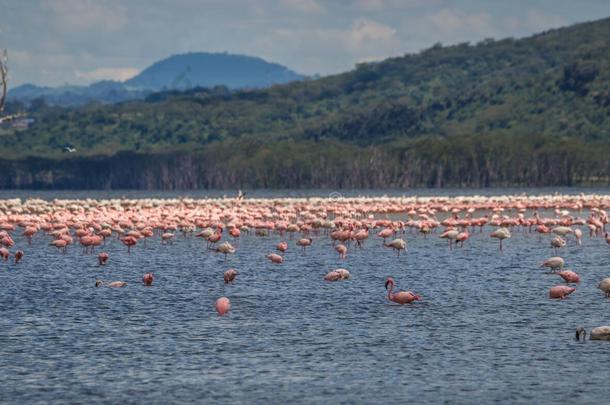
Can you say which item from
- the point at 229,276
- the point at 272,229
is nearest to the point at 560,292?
the point at 229,276

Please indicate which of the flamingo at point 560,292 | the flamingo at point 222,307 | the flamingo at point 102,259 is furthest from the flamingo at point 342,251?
the flamingo at point 222,307

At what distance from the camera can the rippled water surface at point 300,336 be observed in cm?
2261

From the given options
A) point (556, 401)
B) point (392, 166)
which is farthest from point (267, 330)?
point (392, 166)

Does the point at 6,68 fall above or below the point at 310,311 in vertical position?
above

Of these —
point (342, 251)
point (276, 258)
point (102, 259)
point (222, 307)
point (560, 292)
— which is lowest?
point (222, 307)

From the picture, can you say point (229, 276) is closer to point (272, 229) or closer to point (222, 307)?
point (222, 307)

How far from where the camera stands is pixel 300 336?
91.8 ft

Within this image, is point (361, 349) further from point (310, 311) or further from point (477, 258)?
point (477, 258)

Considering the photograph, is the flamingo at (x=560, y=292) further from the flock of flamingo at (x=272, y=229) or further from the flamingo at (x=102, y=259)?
the flamingo at (x=102, y=259)

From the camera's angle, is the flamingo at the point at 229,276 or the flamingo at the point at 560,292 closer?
the flamingo at the point at 560,292

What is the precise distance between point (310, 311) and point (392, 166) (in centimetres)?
16302

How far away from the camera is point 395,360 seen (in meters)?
25.1

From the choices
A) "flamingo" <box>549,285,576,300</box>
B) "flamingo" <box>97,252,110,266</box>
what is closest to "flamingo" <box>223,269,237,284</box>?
"flamingo" <box>97,252,110,266</box>

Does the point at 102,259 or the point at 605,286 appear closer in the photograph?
the point at 605,286
